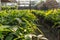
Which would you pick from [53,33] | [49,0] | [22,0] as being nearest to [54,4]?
[49,0]

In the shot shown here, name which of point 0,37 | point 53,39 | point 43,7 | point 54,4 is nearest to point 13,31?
point 0,37

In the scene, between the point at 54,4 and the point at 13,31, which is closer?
the point at 13,31

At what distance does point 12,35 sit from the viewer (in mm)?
2275

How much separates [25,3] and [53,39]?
1545cm

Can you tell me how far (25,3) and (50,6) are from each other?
5237mm

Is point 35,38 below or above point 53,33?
above

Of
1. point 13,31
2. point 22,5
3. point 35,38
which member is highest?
point 13,31

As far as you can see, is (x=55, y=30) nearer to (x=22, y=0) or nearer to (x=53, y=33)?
(x=53, y=33)

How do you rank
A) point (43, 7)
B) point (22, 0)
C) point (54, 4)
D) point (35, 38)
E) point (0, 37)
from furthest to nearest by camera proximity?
point (22, 0)
point (43, 7)
point (54, 4)
point (35, 38)
point (0, 37)

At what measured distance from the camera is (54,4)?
16.1 meters

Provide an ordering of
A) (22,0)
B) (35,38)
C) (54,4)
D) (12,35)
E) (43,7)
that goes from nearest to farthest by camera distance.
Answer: (12,35) < (35,38) < (54,4) < (43,7) < (22,0)

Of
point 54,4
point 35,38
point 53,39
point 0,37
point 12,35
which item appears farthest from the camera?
A: point 54,4

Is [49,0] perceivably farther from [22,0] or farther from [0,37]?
[0,37]

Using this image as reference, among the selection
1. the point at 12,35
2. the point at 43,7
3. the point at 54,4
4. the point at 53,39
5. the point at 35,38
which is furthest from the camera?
the point at 43,7
